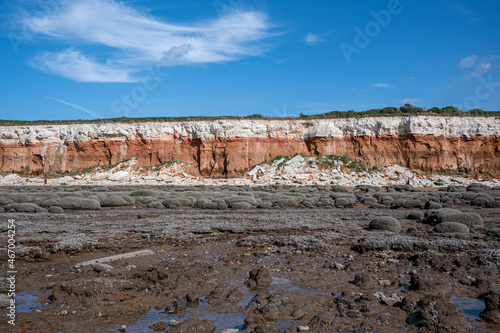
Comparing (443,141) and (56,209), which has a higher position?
(443,141)

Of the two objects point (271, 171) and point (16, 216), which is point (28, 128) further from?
point (16, 216)

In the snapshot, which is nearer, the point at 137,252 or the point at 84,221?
the point at 137,252

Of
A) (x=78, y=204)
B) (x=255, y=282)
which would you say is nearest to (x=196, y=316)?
(x=255, y=282)

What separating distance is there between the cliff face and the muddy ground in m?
33.7

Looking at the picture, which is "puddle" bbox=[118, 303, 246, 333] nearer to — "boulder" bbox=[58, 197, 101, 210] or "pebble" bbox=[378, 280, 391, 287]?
"pebble" bbox=[378, 280, 391, 287]

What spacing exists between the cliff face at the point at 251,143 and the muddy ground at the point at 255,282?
3367 centimetres

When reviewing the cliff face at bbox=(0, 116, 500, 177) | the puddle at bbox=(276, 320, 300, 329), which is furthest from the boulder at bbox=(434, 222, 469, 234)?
the cliff face at bbox=(0, 116, 500, 177)

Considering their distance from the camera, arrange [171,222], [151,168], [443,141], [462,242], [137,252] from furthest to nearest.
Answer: [151,168]
[443,141]
[171,222]
[462,242]
[137,252]

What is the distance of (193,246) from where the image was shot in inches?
341

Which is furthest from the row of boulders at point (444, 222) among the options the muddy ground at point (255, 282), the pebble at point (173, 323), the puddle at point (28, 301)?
the puddle at point (28, 301)

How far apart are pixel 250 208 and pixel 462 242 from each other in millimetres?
10811

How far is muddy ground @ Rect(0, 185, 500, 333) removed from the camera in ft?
14.2

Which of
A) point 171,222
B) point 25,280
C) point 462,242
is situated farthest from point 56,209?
point 462,242

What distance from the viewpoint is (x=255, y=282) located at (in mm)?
5695
